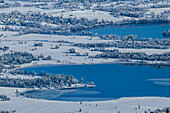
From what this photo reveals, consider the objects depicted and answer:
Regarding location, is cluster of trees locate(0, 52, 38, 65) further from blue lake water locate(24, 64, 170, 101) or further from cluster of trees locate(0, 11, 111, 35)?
cluster of trees locate(0, 11, 111, 35)

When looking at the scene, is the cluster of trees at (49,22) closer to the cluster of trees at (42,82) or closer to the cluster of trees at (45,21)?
the cluster of trees at (45,21)

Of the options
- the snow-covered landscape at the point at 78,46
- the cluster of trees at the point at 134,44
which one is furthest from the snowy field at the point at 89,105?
the cluster of trees at the point at 134,44

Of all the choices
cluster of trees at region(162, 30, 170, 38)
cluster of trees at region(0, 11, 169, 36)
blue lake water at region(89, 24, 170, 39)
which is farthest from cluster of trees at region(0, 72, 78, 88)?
cluster of trees at region(162, 30, 170, 38)

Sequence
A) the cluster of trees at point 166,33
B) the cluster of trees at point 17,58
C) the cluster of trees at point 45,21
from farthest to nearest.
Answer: the cluster of trees at point 45,21 → the cluster of trees at point 166,33 → the cluster of trees at point 17,58

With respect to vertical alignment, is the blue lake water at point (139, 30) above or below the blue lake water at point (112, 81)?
above

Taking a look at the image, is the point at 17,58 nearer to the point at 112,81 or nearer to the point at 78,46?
the point at 78,46

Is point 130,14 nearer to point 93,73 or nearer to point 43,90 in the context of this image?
point 93,73

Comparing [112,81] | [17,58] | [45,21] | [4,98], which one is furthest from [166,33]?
[4,98]

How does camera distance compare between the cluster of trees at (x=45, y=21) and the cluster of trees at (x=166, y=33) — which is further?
the cluster of trees at (x=45, y=21)
